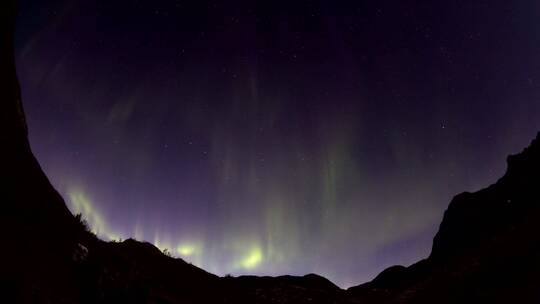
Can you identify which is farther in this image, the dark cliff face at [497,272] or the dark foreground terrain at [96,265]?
the dark cliff face at [497,272]

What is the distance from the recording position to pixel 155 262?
74.7 feet

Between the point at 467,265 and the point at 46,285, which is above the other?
the point at 467,265

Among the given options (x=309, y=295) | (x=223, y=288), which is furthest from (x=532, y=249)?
(x=223, y=288)

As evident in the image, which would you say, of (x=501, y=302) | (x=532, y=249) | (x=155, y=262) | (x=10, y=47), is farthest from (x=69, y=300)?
(x=532, y=249)

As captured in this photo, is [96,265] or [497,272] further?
[497,272]

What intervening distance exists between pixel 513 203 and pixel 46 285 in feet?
144

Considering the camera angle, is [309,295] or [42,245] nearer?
[42,245]

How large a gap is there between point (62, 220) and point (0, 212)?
2.90 metres

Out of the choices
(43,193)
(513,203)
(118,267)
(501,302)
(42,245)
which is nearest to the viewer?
(42,245)

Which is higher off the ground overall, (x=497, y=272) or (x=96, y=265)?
(x=96, y=265)

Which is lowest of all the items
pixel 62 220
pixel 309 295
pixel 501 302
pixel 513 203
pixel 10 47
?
pixel 501 302

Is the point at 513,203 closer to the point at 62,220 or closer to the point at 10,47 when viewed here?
the point at 62,220

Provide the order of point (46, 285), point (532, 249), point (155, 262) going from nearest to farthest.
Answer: point (46, 285), point (532, 249), point (155, 262)

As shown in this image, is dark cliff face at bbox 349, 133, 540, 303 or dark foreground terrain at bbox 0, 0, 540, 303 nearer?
dark foreground terrain at bbox 0, 0, 540, 303
